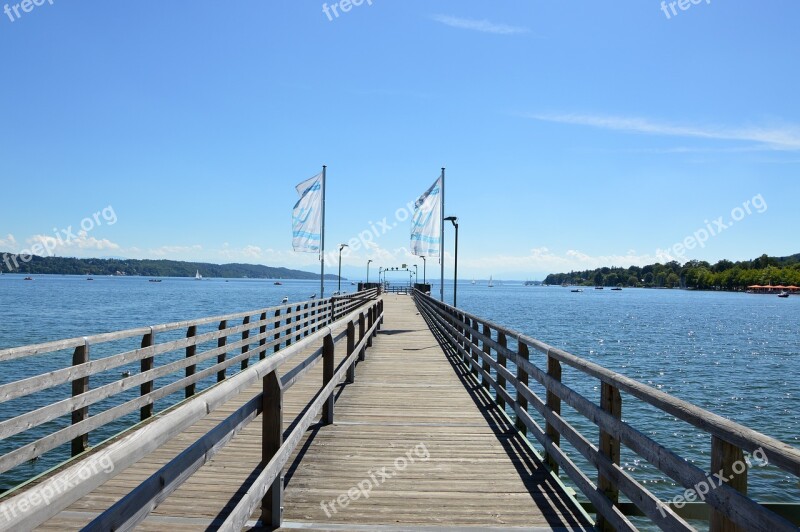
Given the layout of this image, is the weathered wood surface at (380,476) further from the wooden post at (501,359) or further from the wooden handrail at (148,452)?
the wooden handrail at (148,452)

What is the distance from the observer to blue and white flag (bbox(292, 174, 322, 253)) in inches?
1014

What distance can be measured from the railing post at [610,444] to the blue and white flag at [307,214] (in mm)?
22394

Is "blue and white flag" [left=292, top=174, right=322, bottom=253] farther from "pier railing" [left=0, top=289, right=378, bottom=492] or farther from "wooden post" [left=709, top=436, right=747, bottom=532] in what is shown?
"wooden post" [left=709, top=436, right=747, bottom=532]

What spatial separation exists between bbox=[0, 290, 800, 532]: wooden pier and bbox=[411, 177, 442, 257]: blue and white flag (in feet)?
60.4

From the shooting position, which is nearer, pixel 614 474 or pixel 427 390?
pixel 614 474

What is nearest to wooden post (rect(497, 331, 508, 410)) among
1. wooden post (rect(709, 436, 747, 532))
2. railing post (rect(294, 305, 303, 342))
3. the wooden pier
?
the wooden pier

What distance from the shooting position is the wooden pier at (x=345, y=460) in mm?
2326

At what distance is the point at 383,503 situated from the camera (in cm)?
478

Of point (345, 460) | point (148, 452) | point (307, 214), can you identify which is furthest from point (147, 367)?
point (307, 214)

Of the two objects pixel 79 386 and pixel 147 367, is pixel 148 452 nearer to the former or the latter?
pixel 79 386

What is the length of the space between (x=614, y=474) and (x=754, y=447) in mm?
1671

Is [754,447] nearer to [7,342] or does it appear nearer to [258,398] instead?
[258,398]

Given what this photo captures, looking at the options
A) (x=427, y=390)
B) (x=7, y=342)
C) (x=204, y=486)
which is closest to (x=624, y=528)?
(x=204, y=486)

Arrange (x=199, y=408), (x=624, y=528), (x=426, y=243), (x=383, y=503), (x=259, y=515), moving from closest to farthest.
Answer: (x=199, y=408) → (x=624, y=528) → (x=259, y=515) → (x=383, y=503) → (x=426, y=243)
